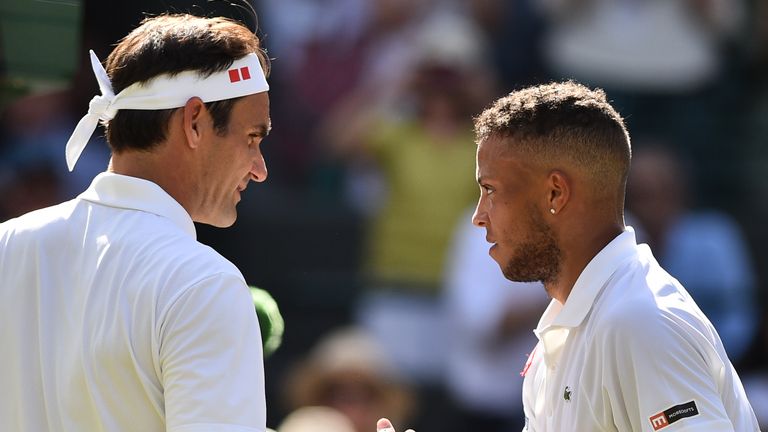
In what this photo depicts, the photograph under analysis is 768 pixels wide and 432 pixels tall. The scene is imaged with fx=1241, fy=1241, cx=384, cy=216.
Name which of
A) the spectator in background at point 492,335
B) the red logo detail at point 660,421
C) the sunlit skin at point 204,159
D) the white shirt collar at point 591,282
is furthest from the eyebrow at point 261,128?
the spectator in background at point 492,335

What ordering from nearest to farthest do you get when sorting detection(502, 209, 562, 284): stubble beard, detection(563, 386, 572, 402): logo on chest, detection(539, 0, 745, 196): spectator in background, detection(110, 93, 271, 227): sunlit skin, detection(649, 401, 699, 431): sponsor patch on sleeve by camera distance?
detection(649, 401, 699, 431): sponsor patch on sleeve < detection(110, 93, 271, 227): sunlit skin < detection(563, 386, 572, 402): logo on chest < detection(502, 209, 562, 284): stubble beard < detection(539, 0, 745, 196): spectator in background

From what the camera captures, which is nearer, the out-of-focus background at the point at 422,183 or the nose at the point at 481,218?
the nose at the point at 481,218

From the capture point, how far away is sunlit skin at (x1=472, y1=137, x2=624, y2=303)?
2.53 meters

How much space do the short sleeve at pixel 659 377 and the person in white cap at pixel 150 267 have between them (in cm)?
66

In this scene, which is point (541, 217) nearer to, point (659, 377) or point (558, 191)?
point (558, 191)

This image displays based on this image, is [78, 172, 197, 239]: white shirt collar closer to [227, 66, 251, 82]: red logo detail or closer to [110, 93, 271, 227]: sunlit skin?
[110, 93, 271, 227]: sunlit skin

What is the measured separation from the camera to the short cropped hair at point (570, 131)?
2.53 m

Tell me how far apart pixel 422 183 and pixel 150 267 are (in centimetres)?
444

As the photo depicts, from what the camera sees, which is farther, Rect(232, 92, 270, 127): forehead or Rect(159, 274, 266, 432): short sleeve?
Rect(232, 92, 270, 127): forehead

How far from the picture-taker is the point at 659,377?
223 cm

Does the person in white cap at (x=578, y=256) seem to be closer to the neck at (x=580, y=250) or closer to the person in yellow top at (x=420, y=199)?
the neck at (x=580, y=250)

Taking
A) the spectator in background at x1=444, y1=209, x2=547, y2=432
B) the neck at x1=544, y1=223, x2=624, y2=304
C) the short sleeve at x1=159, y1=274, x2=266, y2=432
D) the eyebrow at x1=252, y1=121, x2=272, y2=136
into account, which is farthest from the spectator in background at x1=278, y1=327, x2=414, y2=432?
the short sleeve at x1=159, y1=274, x2=266, y2=432

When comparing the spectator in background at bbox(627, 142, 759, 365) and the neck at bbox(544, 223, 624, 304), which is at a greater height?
the neck at bbox(544, 223, 624, 304)

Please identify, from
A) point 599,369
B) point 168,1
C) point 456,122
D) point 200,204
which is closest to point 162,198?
point 200,204
